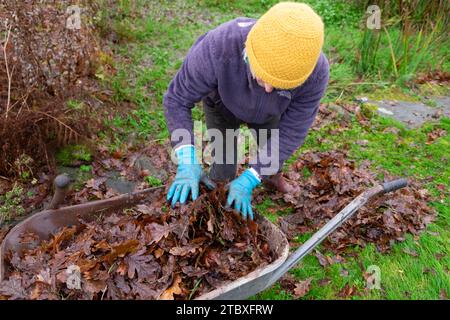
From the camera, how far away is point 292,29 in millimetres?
1835

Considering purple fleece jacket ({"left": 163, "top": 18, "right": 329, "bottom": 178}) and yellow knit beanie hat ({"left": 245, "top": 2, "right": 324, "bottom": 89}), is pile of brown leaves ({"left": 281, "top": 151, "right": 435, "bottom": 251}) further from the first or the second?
yellow knit beanie hat ({"left": 245, "top": 2, "right": 324, "bottom": 89})

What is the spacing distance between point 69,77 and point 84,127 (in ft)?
2.46

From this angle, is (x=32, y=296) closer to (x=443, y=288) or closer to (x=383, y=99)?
(x=443, y=288)

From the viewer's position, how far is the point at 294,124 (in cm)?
278

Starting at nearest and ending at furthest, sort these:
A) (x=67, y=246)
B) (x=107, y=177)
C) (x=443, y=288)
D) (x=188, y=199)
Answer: (x=67, y=246), (x=188, y=199), (x=443, y=288), (x=107, y=177)

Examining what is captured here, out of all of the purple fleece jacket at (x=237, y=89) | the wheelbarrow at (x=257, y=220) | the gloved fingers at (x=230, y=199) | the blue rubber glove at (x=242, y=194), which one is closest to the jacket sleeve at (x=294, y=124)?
the purple fleece jacket at (x=237, y=89)

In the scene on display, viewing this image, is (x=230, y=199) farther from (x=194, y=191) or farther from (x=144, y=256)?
(x=144, y=256)

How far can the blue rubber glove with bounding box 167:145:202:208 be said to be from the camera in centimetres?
270

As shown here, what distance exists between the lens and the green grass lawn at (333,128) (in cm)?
305

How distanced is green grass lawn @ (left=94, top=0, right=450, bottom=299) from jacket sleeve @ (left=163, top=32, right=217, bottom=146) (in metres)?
1.42

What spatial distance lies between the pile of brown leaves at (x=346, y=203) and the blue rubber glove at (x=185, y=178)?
113 cm

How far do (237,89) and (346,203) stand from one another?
1640 millimetres

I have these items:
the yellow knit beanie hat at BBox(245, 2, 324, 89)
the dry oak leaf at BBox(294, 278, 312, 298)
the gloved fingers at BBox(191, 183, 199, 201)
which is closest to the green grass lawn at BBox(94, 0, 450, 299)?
the dry oak leaf at BBox(294, 278, 312, 298)
